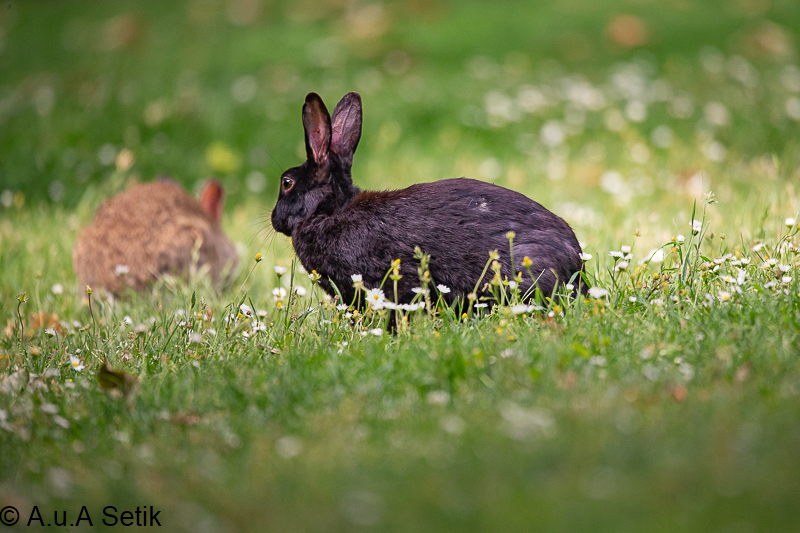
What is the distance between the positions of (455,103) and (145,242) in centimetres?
472

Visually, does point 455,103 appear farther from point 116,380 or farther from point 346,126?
point 116,380

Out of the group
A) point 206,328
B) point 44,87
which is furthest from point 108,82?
point 206,328

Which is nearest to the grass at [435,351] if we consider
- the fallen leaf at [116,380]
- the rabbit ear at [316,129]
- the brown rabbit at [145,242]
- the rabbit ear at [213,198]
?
the fallen leaf at [116,380]

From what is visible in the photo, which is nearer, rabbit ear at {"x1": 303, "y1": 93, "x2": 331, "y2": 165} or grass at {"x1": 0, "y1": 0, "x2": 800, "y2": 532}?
grass at {"x1": 0, "y1": 0, "x2": 800, "y2": 532}

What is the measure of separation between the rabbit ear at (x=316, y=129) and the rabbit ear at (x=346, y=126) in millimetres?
88

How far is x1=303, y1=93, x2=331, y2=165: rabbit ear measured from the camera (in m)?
4.16

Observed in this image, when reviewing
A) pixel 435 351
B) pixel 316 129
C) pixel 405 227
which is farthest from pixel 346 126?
pixel 435 351

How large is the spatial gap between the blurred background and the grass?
1.8 inches

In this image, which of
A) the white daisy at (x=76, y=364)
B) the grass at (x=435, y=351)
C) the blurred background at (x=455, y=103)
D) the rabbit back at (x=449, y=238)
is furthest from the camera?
the blurred background at (x=455, y=103)

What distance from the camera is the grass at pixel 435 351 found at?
217 centimetres

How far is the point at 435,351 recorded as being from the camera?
3199mm

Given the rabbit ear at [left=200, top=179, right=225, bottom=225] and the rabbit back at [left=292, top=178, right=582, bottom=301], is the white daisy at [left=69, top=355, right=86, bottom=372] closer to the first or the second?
the rabbit back at [left=292, top=178, right=582, bottom=301]

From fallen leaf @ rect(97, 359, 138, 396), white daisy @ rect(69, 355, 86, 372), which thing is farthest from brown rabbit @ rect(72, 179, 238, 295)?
fallen leaf @ rect(97, 359, 138, 396)

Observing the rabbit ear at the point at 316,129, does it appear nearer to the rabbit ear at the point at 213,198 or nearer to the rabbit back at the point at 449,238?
the rabbit back at the point at 449,238
